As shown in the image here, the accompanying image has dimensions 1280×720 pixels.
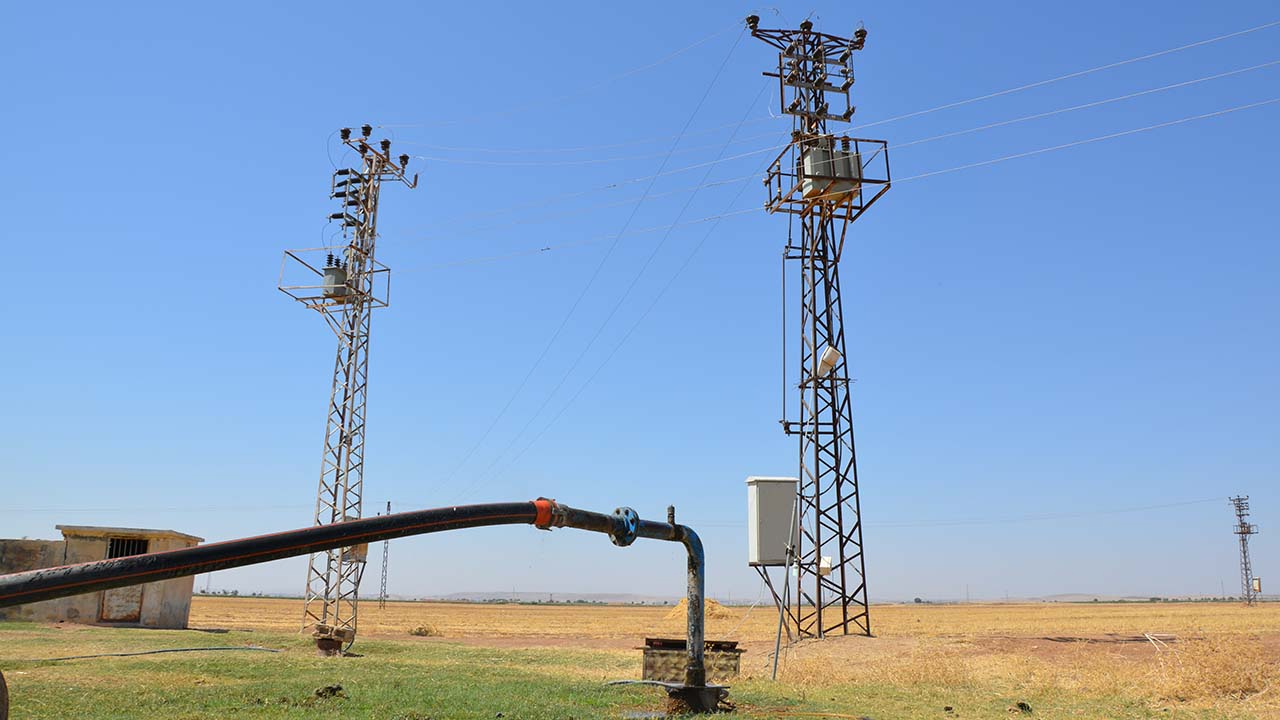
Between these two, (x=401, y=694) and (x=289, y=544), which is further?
(x=401, y=694)

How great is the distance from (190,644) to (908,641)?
20.6m

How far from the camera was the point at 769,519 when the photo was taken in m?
20.3

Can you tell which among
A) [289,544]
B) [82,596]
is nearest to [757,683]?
[289,544]

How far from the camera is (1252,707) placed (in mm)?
12789

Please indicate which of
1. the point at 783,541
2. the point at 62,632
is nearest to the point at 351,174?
the point at 62,632

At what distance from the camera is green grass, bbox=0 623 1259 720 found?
11.1 meters

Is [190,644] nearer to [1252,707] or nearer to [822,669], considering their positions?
[822,669]

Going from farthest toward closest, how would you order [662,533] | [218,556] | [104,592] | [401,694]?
[104,592]
[401,694]
[662,533]
[218,556]

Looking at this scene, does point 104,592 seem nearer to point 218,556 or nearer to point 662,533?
point 662,533

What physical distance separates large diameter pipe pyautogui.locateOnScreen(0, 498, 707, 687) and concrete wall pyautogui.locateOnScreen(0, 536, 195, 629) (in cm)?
3379

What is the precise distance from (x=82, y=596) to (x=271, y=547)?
38381 millimetres

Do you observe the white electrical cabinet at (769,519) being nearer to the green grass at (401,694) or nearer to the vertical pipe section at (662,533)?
the green grass at (401,694)

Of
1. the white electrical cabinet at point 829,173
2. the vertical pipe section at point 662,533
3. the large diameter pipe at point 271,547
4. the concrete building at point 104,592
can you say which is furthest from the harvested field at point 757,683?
the concrete building at point 104,592

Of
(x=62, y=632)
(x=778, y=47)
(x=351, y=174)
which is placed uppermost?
(x=778, y=47)
